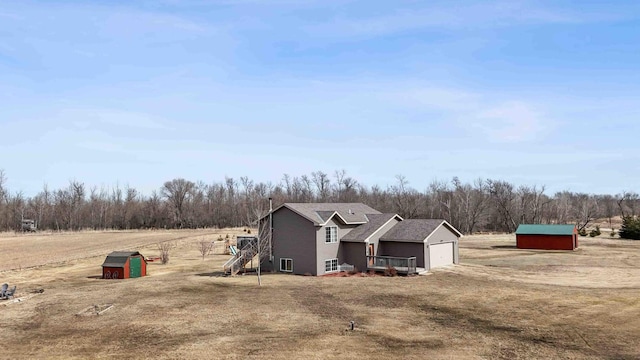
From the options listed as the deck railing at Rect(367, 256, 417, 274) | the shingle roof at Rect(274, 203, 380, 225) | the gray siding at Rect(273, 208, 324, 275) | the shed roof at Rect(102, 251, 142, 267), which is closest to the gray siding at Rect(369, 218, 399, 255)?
the deck railing at Rect(367, 256, 417, 274)

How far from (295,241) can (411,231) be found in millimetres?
11929

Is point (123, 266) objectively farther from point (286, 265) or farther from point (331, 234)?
point (331, 234)

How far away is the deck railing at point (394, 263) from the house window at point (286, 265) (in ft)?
24.6

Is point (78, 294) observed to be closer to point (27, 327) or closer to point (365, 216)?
point (27, 327)

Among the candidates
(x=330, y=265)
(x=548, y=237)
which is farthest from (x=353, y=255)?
(x=548, y=237)

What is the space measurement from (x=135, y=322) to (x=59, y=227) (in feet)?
417

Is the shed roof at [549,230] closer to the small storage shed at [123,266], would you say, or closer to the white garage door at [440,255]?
the white garage door at [440,255]

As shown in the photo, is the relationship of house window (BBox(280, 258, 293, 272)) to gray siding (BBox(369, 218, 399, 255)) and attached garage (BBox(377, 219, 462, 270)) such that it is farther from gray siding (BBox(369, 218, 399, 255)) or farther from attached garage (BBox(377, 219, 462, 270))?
attached garage (BBox(377, 219, 462, 270))

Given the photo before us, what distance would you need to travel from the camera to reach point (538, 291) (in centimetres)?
3459

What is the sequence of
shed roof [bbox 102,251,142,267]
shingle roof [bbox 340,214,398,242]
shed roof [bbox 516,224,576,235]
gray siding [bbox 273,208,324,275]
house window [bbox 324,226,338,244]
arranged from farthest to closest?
1. shed roof [bbox 516,224,576,235]
2. shingle roof [bbox 340,214,398,242]
3. house window [bbox 324,226,338,244]
4. shed roof [bbox 102,251,142,267]
5. gray siding [bbox 273,208,324,275]

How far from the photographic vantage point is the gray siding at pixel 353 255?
154 ft

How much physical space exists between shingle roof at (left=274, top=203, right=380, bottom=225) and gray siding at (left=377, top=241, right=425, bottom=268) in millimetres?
3630

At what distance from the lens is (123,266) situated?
151 ft

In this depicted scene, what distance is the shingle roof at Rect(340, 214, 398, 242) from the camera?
47.6 meters
